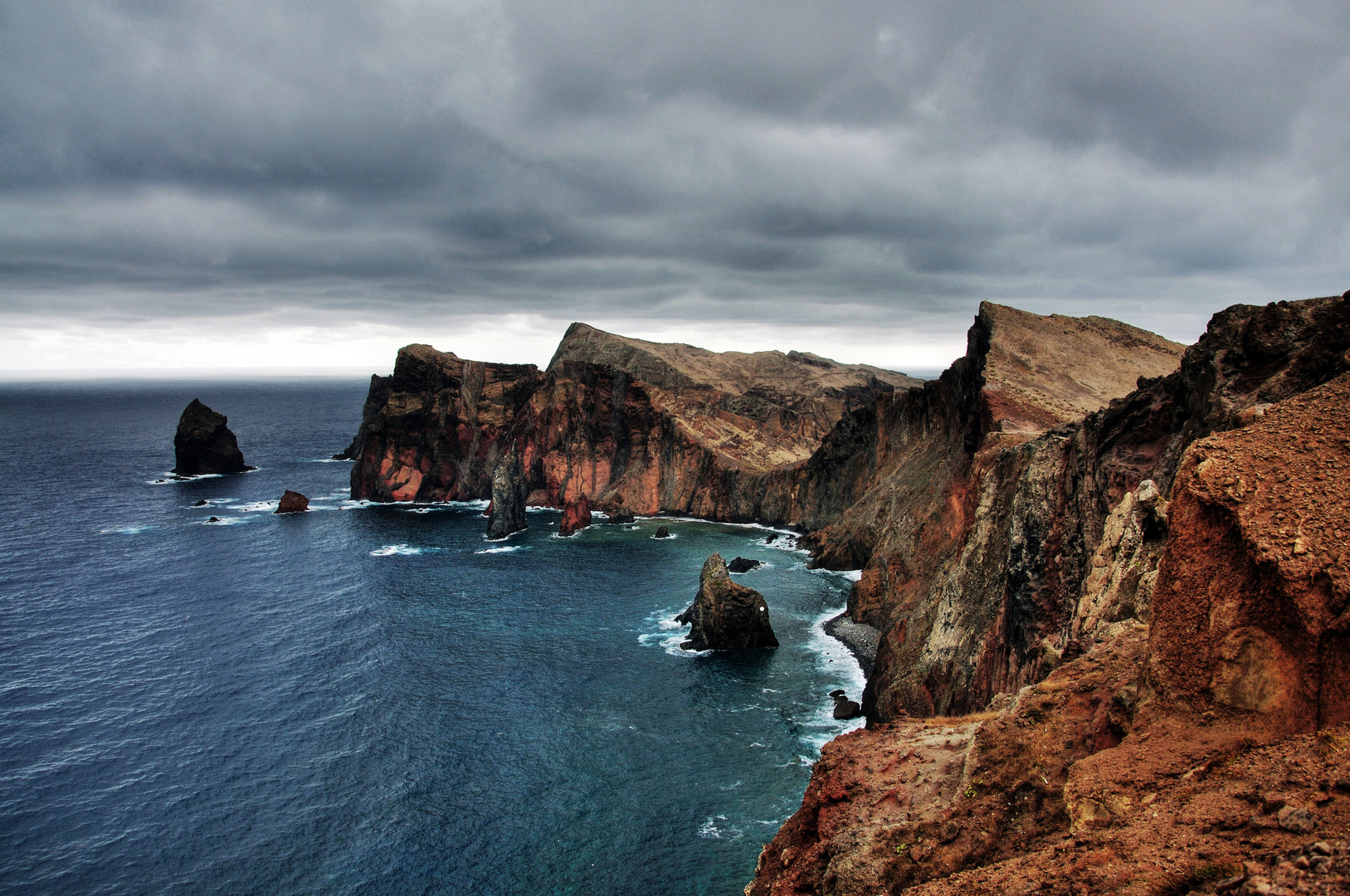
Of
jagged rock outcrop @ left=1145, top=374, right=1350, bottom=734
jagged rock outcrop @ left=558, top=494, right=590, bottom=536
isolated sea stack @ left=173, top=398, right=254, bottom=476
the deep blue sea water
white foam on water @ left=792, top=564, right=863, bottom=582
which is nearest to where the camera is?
jagged rock outcrop @ left=1145, top=374, right=1350, bottom=734

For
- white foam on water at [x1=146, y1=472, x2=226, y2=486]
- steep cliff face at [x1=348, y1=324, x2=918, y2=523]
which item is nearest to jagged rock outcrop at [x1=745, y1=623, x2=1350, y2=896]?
steep cliff face at [x1=348, y1=324, x2=918, y2=523]

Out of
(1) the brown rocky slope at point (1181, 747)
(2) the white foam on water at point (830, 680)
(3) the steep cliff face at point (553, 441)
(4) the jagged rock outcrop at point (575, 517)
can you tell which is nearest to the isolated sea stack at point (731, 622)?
(2) the white foam on water at point (830, 680)

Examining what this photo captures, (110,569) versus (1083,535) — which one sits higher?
(1083,535)

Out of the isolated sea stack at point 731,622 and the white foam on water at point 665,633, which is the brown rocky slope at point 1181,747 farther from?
the white foam on water at point 665,633

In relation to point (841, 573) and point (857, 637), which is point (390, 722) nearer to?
point (857, 637)

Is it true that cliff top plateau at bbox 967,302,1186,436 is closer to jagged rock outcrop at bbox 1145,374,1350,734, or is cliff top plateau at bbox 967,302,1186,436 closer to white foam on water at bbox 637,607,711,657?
white foam on water at bbox 637,607,711,657

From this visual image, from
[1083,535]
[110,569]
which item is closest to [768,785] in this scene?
[1083,535]

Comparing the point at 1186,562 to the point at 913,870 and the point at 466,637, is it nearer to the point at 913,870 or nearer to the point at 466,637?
the point at 913,870

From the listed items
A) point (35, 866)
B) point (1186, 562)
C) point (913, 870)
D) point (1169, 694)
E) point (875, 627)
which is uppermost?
point (1186, 562)
